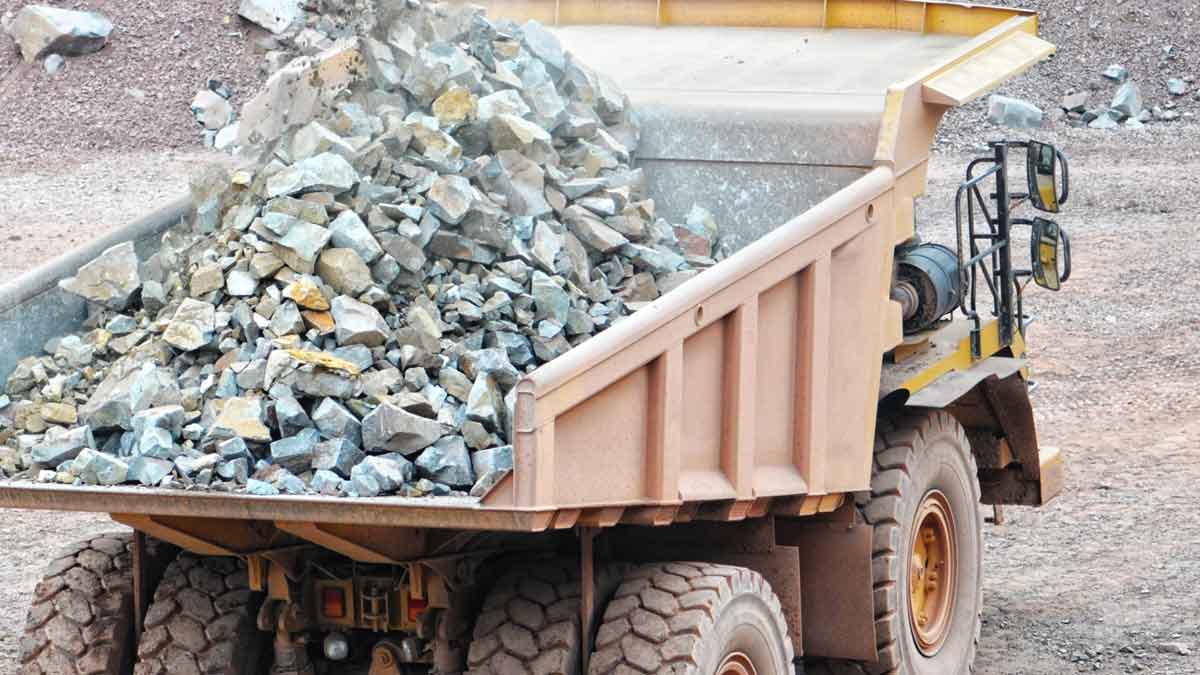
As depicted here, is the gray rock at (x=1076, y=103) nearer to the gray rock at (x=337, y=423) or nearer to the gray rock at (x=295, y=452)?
the gray rock at (x=337, y=423)

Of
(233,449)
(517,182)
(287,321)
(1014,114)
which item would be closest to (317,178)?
(287,321)

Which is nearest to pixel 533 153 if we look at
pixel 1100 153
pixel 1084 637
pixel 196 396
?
pixel 196 396

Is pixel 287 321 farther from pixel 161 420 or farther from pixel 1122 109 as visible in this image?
pixel 1122 109

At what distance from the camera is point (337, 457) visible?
4871 mm

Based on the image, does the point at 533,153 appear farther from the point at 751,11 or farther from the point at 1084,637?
the point at 1084,637

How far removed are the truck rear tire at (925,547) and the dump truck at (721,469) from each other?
13 millimetres

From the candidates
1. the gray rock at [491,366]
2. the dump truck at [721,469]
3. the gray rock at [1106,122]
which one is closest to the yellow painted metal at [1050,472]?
the dump truck at [721,469]

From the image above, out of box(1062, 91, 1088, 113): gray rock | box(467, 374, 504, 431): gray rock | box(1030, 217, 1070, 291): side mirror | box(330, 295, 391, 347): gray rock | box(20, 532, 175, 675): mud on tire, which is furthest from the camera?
box(1062, 91, 1088, 113): gray rock

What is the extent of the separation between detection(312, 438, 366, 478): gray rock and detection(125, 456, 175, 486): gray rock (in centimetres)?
39

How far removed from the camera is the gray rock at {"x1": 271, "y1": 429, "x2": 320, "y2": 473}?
4910 millimetres

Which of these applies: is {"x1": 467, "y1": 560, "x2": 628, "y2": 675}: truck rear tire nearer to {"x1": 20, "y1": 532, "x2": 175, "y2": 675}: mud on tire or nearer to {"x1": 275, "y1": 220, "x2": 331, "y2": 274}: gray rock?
{"x1": 275, "y1": 220, "x2": 331, "y2": 274}: gray rock

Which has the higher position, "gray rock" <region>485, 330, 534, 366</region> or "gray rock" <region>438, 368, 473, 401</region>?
"gray rock" <region>485, 330, 534, 366</region>

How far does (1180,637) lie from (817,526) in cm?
200

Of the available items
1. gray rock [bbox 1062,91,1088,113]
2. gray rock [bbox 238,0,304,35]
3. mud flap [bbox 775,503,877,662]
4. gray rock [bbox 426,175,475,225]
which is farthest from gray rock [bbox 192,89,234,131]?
gray rock [bbox 426,175,475,225]
